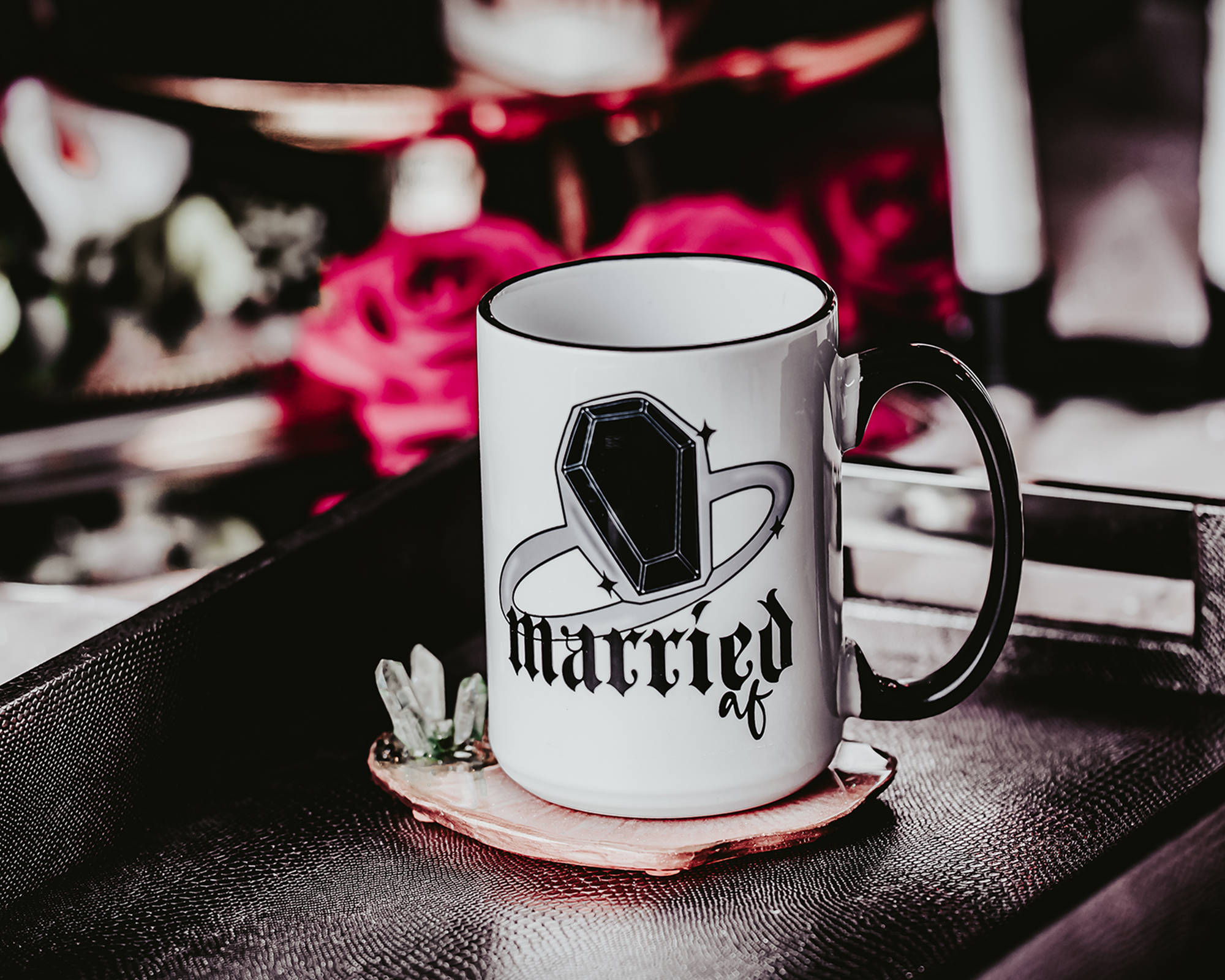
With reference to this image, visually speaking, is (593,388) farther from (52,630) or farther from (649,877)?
(52,630)

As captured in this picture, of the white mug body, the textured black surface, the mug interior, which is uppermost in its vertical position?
the mug interior

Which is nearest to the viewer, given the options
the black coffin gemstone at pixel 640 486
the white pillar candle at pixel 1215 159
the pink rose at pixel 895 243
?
the black coffin gemstone at pixel 640 486

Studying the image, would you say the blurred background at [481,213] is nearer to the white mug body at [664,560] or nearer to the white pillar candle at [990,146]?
the white pillar candle at [990,146]

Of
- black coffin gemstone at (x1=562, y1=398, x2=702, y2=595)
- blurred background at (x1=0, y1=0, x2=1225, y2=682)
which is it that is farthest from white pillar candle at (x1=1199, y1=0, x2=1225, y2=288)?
black coffin gemstone at (x1=562, y1=398, x2=702, y2=595)

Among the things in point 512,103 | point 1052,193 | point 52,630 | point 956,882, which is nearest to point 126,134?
point 512,103

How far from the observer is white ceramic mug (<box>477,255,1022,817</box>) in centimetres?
29

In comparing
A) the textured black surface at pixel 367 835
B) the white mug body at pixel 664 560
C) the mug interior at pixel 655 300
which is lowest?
the textured black surface at pixel 367 835

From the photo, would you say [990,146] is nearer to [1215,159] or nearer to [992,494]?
[1215,159]

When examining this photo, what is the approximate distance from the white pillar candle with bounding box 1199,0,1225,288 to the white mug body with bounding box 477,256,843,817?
33 centimetres

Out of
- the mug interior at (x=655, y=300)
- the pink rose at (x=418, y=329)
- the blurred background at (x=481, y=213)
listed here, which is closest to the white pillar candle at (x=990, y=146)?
the blurred background at (x=481, y=213)

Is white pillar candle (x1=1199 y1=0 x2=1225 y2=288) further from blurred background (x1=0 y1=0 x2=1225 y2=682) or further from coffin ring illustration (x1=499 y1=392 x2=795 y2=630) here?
coffin ring illustration (x1=499 y1=392 x2=795 y2=630)

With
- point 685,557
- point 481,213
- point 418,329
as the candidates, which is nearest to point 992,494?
point 685,557

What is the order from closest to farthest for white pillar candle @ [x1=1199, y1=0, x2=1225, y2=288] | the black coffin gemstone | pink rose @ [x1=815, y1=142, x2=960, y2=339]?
the black coffin gemstone
white pillar candle @ [x1=1199, y1=0, x2=1225, y2=288]
pink rose @ [x1=815, y1=142, x2=960, y2=339]

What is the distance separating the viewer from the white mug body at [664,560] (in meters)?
0.29
